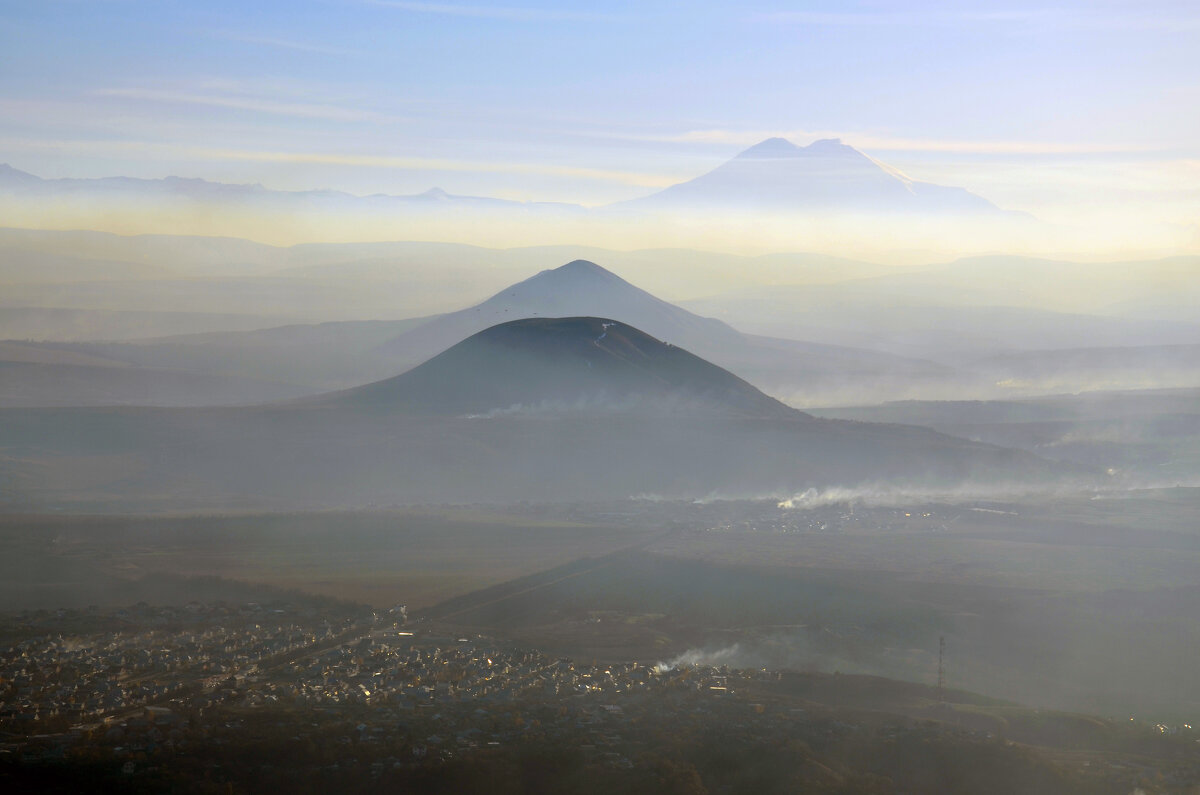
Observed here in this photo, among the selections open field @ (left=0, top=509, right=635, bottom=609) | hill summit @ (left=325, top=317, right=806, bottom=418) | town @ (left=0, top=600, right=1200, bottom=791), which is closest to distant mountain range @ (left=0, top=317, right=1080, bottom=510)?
hill summit @ (left=325, top=317, right=806, bottom=418)

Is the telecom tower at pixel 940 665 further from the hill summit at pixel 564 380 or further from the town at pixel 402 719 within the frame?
the hill summit at pixel 564 380

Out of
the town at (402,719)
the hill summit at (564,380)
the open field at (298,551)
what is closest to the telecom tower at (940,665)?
the town at (402,719)

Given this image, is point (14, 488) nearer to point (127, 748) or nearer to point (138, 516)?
point (138, 516)

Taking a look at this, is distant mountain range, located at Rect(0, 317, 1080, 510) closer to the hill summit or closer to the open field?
the hill summit

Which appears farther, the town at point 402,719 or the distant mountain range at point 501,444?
the distant mountain range at point 501,444

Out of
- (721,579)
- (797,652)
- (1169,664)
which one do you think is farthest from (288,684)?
(1169,664)

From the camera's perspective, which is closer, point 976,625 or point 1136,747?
point 1136,747

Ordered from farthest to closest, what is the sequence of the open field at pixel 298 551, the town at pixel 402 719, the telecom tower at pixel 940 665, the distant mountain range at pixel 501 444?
the distant mountain range at pixel 501 444
the open field at pixel 298 551
the telecom tower at pixel 940 665
the town at pixel 402 719
